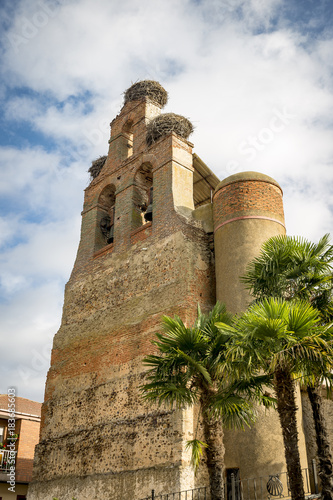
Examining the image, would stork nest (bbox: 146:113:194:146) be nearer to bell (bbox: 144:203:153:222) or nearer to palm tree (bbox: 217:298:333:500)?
bell (bbox: 144:203:153:222)

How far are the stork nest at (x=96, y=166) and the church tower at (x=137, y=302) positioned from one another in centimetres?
169

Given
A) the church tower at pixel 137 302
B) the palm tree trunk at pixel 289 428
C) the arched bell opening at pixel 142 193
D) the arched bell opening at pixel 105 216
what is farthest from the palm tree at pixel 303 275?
the arched bell opening at pixel 105 216

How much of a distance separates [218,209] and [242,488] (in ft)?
25.4

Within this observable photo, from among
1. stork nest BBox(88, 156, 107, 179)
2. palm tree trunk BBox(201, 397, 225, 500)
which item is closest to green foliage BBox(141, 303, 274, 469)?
palm tree trunk BBox(201, 397, 225, 500)

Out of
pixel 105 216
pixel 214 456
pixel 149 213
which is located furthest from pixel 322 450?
pixel 105 216

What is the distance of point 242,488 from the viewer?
11734mm

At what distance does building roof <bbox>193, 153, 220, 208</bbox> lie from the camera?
21.0 meters

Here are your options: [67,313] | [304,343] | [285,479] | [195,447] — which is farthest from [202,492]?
[67,313]

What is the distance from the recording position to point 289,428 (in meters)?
9.05

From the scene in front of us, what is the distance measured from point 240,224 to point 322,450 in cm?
675

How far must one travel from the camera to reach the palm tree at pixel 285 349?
8.83 meters

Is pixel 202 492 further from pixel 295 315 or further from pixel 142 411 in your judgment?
pixel 295 315

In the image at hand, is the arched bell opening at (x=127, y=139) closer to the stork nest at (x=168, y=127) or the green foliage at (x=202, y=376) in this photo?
the stork nest at (x=168, y=127)

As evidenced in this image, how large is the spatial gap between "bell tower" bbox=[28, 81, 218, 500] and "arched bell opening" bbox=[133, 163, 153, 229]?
5cm
